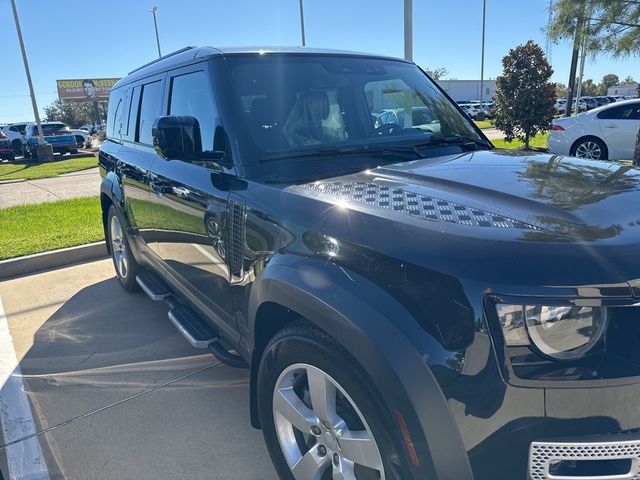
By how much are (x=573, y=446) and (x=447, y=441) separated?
36cm

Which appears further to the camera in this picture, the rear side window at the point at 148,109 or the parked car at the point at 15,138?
the parked car at the point at 15,138

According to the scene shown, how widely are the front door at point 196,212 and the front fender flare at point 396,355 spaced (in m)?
1.07

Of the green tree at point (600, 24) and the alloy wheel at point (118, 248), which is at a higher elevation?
the green tree at point (600, 24)

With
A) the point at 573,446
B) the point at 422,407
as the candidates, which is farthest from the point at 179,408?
the point at 573,446

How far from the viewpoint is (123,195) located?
4586mm

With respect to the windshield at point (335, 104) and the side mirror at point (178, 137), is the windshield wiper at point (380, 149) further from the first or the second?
the side mirror at point (178, 137)

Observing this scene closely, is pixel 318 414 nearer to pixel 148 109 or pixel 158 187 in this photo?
pixel 158 187

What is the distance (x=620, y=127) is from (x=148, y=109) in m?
10.6

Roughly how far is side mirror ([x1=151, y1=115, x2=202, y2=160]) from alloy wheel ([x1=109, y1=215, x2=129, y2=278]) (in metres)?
2.42

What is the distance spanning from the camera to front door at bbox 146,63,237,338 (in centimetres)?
279

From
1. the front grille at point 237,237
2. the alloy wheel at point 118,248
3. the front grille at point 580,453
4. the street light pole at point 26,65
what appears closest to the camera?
the front grille at point 580,453

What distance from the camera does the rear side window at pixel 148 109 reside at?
3.86 m

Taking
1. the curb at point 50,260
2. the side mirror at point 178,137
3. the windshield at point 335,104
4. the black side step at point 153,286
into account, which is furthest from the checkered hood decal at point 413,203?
the curb at point 50,260

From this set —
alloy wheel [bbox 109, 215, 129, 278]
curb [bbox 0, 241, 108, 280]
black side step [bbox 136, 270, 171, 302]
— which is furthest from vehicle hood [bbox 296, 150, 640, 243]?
curb [bbox 0, 241, 108, 280]
